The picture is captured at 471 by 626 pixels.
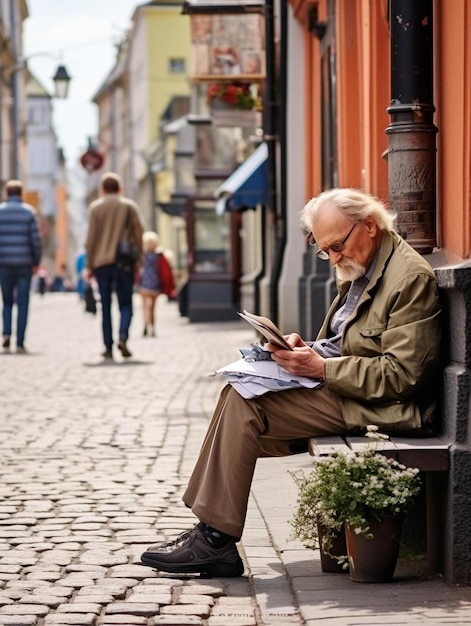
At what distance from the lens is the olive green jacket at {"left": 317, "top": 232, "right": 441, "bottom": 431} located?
17.9ft

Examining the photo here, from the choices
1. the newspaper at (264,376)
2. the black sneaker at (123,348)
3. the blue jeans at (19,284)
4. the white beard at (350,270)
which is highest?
the white beard at (350,270)

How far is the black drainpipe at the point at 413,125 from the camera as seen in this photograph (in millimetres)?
6090

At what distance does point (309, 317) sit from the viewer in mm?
14617

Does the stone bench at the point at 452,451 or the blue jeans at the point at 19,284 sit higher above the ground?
the stone bench at the point at 452,451

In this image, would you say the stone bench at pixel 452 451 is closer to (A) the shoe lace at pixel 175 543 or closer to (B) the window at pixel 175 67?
(A) the shoe lace at pixel 175 543

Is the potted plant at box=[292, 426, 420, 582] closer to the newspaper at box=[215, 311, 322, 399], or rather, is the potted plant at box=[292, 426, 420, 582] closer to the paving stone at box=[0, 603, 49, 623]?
the newspaper at box=[215, 311, 322, 399]

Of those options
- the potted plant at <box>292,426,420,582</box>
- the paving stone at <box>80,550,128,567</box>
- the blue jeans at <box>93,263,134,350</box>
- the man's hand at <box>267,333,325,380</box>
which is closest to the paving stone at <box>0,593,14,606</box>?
the paving stone at <box>80,550,128,567</box>

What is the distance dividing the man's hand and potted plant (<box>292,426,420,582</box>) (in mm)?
317

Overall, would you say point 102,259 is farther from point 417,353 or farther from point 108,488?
point 417,353

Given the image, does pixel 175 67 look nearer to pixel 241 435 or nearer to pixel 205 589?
pixel 241 435

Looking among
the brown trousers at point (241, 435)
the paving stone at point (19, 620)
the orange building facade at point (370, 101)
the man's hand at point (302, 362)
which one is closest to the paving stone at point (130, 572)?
the brown trousers at point (241, 435)

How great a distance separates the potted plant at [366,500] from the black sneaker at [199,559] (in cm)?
38

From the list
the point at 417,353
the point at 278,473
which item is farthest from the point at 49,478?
the point at 417,353

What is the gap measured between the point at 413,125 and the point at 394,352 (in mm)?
1110
